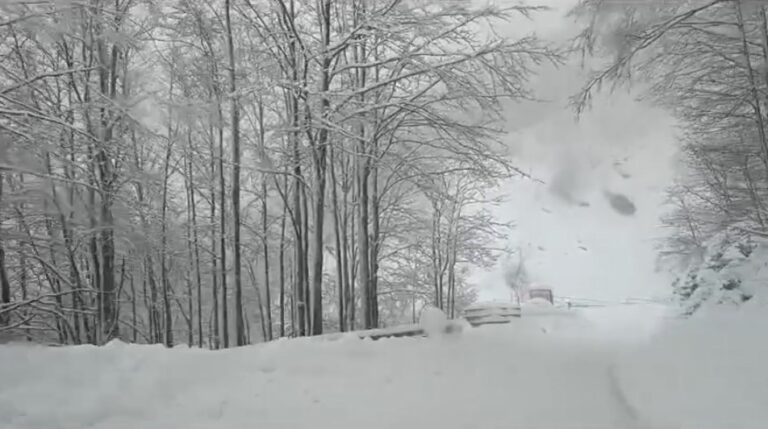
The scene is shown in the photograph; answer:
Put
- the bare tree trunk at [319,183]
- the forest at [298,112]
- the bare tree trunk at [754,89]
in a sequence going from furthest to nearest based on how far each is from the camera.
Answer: the bare tree trunk at [319,183] < the bare tree trunk at [754,89] < the forest at [298,112]

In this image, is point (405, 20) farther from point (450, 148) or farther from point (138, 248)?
point (138, 248)

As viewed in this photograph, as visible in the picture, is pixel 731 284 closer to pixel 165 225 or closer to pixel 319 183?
pixel 319 183

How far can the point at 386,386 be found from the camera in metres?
4.02

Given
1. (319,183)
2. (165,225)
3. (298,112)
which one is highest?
(298,112)

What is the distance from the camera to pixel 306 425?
3271 millimetres

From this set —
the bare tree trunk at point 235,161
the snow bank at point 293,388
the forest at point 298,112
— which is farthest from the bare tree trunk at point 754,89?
the bare tree trunk at point 235,161

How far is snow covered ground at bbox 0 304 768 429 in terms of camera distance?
123 inches

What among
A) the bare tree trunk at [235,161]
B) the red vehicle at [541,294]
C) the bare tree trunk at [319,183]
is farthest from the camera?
the red vehicle at [541,294]

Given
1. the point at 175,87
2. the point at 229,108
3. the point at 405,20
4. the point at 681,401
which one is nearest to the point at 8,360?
the point at 681,401

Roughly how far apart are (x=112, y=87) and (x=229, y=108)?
2247 mm

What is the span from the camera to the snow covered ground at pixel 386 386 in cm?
312

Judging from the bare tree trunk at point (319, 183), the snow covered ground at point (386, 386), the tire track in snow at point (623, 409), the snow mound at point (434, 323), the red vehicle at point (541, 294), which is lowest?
the red vehicle at point (541, 294)

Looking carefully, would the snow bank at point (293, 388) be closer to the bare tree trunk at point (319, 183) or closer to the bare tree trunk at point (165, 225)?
the bare tree trunk at point (319, 183)

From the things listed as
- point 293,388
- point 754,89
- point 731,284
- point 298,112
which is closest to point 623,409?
point 293,388
